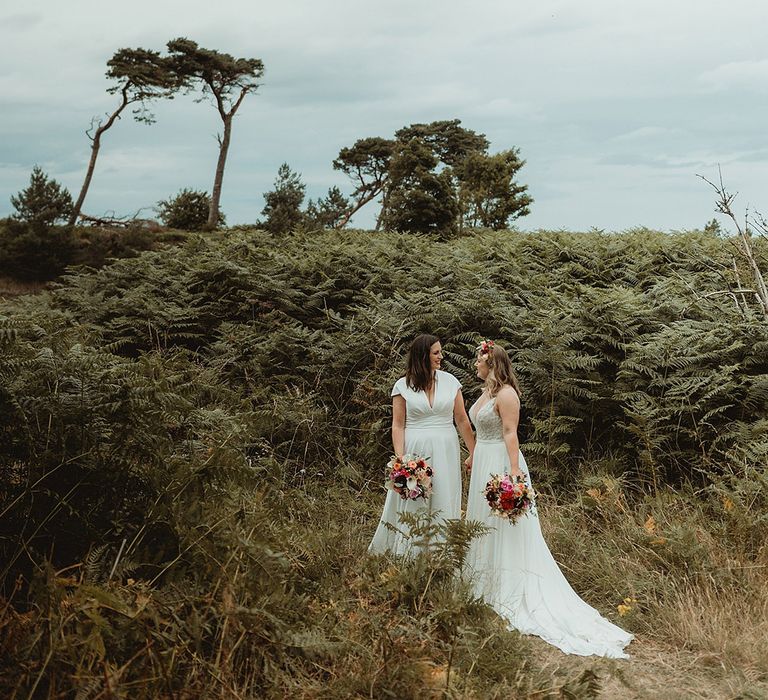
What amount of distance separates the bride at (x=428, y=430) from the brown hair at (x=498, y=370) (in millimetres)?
429

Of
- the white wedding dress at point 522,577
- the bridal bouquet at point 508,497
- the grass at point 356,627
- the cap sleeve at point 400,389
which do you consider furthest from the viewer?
the cap sleeve at point 400,389

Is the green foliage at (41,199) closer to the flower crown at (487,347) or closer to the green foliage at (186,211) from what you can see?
the green foliage at (186,211)

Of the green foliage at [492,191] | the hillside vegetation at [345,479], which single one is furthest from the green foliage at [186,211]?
the hillside vegetation at [345,479]

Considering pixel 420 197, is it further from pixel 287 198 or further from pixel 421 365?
pixel 421 365

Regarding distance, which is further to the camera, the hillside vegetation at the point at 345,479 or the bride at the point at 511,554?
the bride at the point at 511,554

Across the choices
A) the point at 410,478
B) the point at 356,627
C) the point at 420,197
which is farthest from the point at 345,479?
the point at 420,197

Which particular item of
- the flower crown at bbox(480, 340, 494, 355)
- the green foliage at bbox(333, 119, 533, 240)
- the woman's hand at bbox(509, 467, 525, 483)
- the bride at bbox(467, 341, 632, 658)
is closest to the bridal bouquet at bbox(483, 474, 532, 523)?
the woman's hand at bbox(509, 467, 525, 483)

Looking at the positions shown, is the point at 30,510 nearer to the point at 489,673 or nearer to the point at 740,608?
the point at 489,673

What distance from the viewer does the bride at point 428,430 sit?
6699 mm

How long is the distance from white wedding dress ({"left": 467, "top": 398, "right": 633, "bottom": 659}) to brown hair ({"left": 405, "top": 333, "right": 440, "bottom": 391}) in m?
0.49

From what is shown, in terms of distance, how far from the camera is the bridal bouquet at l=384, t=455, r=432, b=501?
6.34m

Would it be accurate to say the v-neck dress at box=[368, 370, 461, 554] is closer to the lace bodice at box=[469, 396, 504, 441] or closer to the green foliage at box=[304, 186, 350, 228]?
the lace bodice at box=[469, 396, 504, 441]

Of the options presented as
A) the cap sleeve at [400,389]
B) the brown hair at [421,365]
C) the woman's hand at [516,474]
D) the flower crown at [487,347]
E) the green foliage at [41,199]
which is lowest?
the woman's hand at [516,474]

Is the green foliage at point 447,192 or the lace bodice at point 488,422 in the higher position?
the green foliage at point 447,192
